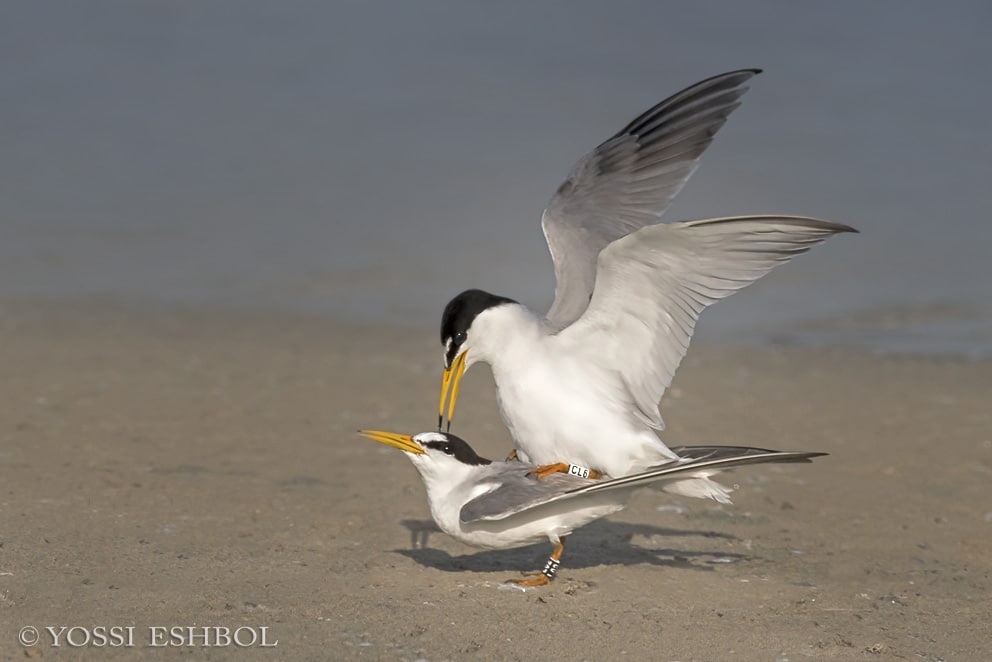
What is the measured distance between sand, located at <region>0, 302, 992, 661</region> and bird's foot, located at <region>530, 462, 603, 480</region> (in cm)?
40

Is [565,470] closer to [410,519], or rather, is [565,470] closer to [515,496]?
[515,496]

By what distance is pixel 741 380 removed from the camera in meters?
9.23

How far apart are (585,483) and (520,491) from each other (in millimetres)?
245

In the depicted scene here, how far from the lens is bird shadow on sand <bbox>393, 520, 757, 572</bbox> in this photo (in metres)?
5.45

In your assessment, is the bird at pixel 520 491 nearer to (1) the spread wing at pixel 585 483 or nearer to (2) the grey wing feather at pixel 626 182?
(1) the spread wing at pixel 585 483

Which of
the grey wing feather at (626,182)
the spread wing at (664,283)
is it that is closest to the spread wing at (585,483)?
the spread wing at (664,283)

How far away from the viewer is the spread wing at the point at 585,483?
15.3 ft

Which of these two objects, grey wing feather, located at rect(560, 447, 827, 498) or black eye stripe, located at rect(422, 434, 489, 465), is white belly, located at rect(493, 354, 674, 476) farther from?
grey wing feather, located at rect(560, 447, 827, 498)

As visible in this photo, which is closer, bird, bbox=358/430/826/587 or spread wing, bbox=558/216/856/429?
bird, bbox=358/430/826/587

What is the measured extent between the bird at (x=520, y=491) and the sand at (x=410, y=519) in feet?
0.71

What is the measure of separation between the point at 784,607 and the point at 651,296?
49.8 inches

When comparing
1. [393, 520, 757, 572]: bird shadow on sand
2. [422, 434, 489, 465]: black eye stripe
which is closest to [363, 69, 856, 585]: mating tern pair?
[422, 434, 489, 465]: black eye stripe

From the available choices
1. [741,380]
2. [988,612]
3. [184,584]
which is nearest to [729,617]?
[988,612]

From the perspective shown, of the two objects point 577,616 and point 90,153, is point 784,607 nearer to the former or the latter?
point 577,616
